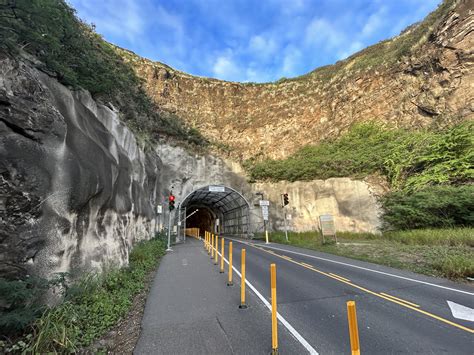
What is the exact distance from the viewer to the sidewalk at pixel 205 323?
4215 mm

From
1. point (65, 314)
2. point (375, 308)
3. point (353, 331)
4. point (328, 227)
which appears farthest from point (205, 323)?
point (328, 227)

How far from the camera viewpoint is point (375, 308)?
5.83m

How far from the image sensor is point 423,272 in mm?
9359

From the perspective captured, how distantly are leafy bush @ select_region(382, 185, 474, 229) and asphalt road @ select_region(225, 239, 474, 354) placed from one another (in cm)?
842

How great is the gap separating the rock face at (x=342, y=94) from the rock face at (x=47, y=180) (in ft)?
84.6

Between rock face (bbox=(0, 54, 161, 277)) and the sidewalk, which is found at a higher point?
Answer: rock face (bbox=(0, 54, 161, 277))

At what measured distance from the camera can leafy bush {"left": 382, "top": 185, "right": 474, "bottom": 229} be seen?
14445mm

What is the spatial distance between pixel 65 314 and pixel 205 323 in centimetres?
261

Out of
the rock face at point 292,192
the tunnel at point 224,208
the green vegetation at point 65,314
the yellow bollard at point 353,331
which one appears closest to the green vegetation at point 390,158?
the rock face at point 292,192

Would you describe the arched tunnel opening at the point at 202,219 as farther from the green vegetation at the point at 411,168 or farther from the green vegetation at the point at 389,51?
the green vegetation at the point at 389,51

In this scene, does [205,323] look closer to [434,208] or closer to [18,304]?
[18,304]

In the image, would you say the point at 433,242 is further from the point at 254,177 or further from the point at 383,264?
the point at 254,177

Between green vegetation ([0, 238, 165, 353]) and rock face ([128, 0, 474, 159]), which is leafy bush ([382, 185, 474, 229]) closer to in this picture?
rock face ([128, 0, 474, 159])

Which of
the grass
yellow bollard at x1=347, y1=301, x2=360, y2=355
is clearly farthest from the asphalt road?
yellow bollard at x1=347, y1=301, x2=360, y2=355
